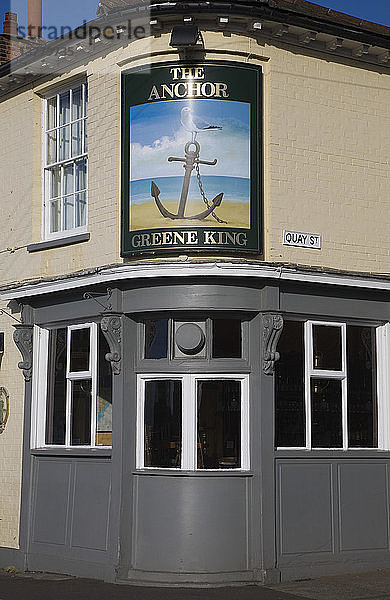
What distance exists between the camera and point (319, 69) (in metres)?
13.1

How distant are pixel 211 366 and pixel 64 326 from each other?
257cm

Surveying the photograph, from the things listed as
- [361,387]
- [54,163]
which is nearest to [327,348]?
[361,387]

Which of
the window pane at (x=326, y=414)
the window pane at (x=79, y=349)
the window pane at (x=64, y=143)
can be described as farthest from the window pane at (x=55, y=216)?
the window pane at (x=326, y=414)

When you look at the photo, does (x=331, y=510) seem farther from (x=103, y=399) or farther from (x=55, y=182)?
(x=55, y=182)

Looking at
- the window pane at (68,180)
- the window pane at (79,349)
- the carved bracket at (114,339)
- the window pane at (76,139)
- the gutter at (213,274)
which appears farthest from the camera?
the window pane at (68,180)

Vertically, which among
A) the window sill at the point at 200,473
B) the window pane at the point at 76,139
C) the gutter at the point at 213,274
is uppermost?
the window pane at the point at 76,139

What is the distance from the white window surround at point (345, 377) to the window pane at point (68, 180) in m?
3.87

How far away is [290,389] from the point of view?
12609mm

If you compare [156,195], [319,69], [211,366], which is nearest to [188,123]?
[156,195]

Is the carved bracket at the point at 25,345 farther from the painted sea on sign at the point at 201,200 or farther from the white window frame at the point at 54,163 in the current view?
the painted sea on sign at the point at 201,200

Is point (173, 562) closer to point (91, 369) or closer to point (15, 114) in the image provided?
point (91, 369)

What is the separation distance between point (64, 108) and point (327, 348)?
200 inches

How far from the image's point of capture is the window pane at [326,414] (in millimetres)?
12750

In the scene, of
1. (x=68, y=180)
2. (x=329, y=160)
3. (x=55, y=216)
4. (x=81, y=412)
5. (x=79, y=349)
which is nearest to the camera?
(x=329, y=160)
